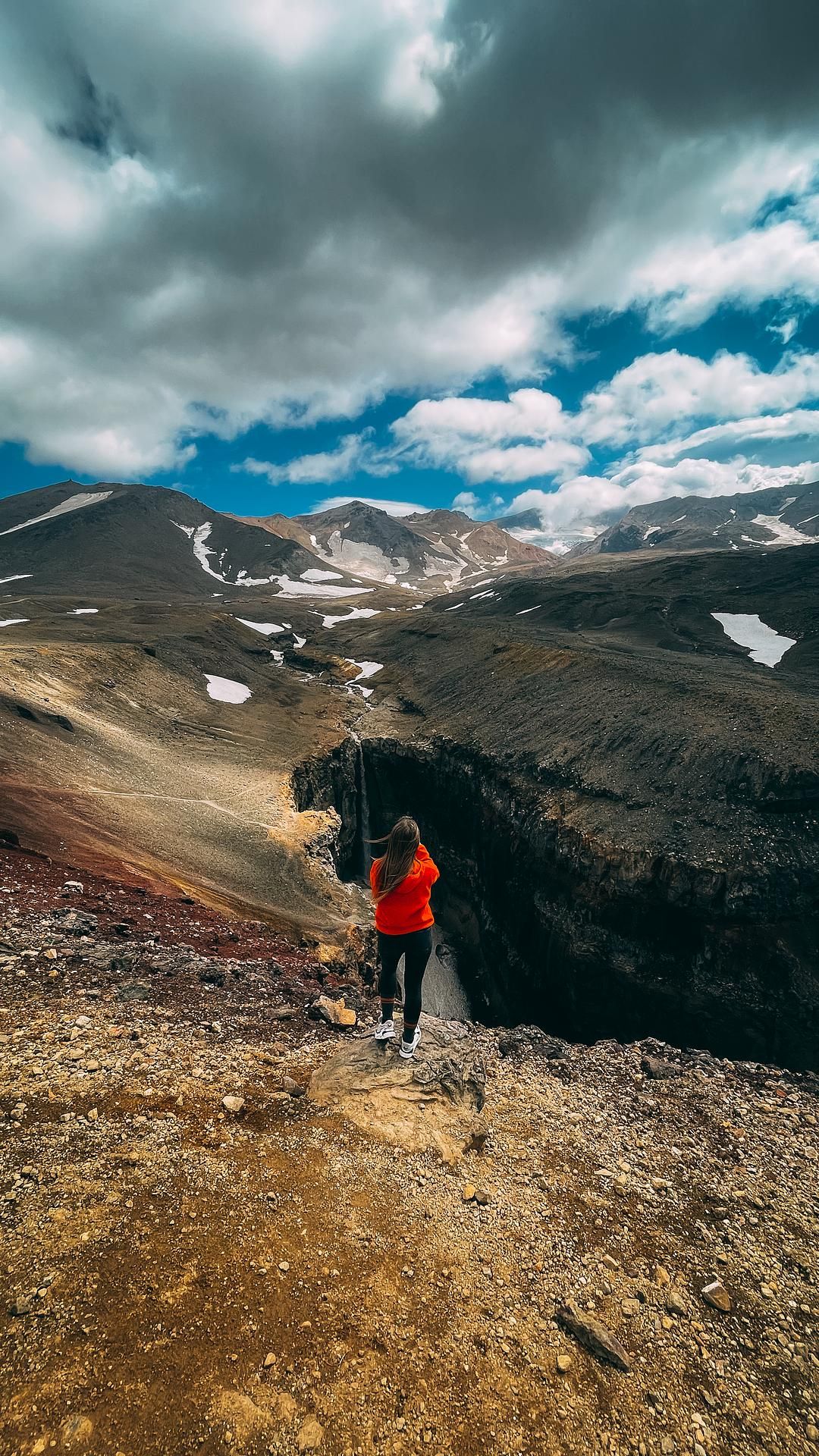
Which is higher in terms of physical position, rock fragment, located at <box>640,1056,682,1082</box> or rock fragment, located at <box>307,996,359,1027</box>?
rock fragment, located at <box>307,996,359,1027</box>

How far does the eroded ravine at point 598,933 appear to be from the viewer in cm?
2583

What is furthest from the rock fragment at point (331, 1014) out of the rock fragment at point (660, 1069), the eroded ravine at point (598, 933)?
the eroded ravine at point (598, 933)

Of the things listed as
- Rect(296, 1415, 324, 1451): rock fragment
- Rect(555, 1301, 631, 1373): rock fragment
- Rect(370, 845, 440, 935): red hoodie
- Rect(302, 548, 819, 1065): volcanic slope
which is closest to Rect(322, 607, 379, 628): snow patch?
Rect(302, 548, 819, 1065): volcanic slope

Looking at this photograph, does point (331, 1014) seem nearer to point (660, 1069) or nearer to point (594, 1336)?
point (594, 1336)

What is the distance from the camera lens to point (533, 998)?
34594 millimetres

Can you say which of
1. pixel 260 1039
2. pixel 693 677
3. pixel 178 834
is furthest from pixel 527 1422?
pixel 693 677

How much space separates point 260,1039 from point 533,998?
29.1 metres

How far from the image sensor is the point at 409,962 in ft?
31.1

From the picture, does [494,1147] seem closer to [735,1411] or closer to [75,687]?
[735,1411]

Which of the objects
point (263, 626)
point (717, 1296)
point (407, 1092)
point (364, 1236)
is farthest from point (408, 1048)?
point (263, 626)

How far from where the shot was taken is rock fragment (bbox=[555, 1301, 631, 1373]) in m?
5.86

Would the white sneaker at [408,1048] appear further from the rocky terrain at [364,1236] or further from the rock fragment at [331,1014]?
the rock fragment at [331,1014]

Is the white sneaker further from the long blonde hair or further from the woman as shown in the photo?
the long blonde hair

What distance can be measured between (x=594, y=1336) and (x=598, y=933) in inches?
1070
